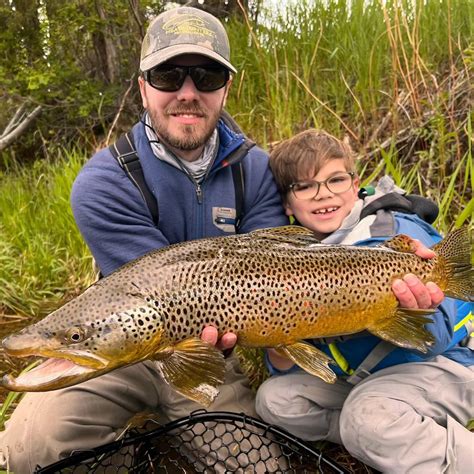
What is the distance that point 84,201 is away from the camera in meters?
2.88

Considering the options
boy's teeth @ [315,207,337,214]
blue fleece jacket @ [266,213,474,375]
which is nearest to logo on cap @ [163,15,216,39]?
boy's teeth @ [315,207,337,214]

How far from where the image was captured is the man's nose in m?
2.94

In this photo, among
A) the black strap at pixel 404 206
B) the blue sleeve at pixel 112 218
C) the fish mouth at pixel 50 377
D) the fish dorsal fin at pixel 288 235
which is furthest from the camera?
the blue sleeve at pixel 112 218

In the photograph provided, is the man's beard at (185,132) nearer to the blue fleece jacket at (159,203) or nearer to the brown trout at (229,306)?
the blue fleece jacket at (159,203)

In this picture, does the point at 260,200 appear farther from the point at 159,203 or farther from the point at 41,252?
the point at 41,252

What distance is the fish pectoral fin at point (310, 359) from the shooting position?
2.24 m

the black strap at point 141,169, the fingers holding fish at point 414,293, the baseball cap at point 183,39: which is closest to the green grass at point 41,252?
the black strap at point 141,169

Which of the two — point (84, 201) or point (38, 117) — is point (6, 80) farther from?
point (84, 201)

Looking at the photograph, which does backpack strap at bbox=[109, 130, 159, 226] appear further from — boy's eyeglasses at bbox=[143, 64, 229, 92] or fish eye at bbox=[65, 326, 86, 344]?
fish eye at bbox=[65, 326, 86, 344]

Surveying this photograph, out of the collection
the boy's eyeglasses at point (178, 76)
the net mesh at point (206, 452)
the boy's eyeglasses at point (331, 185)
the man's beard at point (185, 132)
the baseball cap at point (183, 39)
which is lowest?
the net mesh at point (206, 452)

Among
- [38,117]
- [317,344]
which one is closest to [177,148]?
[317,344]

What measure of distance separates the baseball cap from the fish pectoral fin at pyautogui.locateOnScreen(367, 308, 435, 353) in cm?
161

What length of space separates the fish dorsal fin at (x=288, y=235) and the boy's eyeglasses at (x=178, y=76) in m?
1.01

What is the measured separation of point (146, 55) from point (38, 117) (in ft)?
21.7
